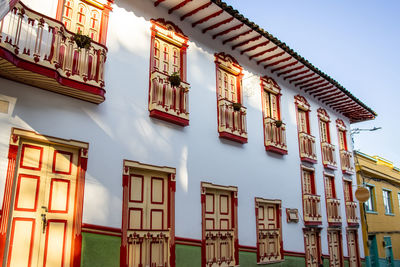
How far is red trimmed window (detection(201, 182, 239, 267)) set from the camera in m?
9.34

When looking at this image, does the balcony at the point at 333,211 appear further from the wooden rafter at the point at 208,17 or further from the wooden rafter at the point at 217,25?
the wooden rafter at the point at 208,17

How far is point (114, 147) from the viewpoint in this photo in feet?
25.6

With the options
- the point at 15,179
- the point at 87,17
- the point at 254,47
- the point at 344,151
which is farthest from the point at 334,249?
the point at 15,179

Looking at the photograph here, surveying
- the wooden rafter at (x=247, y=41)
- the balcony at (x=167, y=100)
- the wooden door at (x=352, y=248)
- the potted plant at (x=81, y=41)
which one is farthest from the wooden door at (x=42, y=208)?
the wooden door at (x=352, y=248)

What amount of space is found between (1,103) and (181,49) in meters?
4.93

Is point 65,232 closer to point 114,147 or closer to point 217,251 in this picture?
point 114,147

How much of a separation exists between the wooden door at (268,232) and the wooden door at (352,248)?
532 centimetres

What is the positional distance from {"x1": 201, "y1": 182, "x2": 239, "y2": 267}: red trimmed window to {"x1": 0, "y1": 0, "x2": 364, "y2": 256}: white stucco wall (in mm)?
245

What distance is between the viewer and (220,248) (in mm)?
9680

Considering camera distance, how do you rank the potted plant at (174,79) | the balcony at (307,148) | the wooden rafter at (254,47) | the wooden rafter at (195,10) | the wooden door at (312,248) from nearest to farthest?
the potted plant at (174,79) → the wooden rafter at (195,10) → the wooden rafter at (254,47) → the wooden door at (312,248) → the balcony at (307,148)

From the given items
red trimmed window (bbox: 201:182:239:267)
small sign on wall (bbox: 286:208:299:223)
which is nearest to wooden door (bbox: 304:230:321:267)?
small sign on wall (bbox: 286:208:299:223)

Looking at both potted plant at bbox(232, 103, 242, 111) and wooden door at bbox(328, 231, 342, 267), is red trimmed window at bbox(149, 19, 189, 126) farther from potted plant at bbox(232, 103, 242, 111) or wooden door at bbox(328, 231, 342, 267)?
wooden door at bbox(328, 231, 342, 267)

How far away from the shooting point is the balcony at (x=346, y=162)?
16.5m

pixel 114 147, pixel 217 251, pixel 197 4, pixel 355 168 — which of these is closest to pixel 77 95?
pixel 114 147
